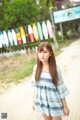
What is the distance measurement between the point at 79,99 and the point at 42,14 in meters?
25.3

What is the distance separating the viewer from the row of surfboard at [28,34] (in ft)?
64.5

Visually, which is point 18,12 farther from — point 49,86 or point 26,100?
point 49,86

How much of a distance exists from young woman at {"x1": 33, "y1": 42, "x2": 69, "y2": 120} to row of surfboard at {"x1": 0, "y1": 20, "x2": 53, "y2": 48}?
15.8 m

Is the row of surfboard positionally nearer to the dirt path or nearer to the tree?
the tree

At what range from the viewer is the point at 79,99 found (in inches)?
261

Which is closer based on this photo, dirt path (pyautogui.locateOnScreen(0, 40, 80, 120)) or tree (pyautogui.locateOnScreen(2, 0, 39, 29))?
dirt path (pyautogui.locateOnScreen(0, 40, 80, 120))

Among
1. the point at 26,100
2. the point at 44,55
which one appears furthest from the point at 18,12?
the point at 44,55

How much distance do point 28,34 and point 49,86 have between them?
54.8 ft

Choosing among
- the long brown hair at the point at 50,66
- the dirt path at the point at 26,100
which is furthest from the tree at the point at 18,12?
the long brown hair at the point at 50,66

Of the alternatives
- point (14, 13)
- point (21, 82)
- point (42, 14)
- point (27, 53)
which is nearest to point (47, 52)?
point (21, 82)

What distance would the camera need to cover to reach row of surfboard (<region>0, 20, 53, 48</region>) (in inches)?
774

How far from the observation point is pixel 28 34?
66.6ft

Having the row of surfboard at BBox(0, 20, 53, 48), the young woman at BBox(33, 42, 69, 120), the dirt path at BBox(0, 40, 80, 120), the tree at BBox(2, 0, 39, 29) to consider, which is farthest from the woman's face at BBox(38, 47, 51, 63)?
the tree at BBox(2, 0, 39, 29)

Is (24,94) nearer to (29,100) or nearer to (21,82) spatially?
(29,100)
